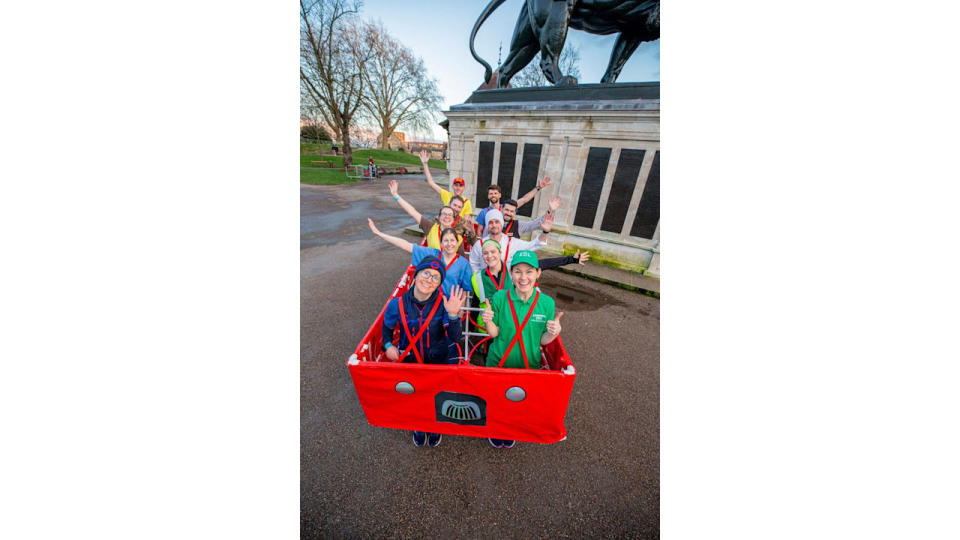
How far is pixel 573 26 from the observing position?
7656 millimetres

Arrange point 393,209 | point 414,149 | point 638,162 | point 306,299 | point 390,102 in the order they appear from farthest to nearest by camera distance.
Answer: point 414,149 → point 390,102 → point 393,209 → point 638,162 → point 306,299

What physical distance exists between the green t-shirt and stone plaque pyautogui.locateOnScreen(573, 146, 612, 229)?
6064mm

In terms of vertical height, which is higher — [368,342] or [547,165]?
[547,165]

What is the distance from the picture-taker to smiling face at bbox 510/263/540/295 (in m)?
2.55

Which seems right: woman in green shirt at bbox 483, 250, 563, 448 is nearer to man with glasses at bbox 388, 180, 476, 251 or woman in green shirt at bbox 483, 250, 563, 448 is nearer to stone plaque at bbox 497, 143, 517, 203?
man with glasses at bbox 388, 180, 476, 251

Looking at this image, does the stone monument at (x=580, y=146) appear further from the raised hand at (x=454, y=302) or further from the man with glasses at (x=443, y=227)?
the raised hand at (x=454, y=302)

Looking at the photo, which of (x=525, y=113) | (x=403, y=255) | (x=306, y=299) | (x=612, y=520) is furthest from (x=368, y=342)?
(x=525, y=113)

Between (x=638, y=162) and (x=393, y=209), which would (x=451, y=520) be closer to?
(x=638, y=162)

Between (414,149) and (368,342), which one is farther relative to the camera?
(414,149)

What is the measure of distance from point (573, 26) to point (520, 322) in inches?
351

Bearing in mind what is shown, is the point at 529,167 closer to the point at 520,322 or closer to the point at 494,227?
the point at 494,227

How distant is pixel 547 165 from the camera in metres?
7.98

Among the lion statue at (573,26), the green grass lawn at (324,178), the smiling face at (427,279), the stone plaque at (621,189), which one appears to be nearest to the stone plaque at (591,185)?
the stone plaque at (621,189)

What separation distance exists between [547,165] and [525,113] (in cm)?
155
